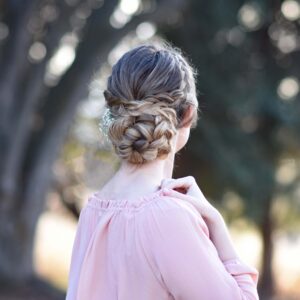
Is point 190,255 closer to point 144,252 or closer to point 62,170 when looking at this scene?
point 144,252

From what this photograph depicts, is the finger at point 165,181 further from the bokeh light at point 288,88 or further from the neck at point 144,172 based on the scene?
the bokeh light at point 288,88

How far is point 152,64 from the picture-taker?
1959mm

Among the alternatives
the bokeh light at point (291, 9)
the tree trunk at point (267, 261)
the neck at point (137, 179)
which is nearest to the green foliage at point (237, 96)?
the bokeh light at point (291, 9)

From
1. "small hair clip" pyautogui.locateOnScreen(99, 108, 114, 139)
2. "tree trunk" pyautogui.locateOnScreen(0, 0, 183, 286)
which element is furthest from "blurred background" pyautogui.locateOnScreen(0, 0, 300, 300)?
"small hair clip" pyautogui.locateOnScreen(99, 108, 114, 139)

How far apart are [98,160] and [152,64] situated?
12161 mm

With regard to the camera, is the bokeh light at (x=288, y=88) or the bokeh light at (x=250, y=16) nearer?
the bokeh light at (x=250, y=16)

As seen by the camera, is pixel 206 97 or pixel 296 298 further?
pixel 296 298

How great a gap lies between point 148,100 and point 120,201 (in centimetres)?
29

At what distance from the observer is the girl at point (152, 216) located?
182 centimetres

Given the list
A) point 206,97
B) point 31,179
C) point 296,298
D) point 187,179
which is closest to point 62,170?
point 206,97

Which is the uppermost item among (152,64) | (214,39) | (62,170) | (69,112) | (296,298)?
(214,39)

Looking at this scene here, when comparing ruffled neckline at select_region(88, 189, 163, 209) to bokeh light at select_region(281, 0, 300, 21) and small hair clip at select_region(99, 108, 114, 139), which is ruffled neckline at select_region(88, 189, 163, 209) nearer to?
small hair clip at select_region(99, 108, 114, 139)

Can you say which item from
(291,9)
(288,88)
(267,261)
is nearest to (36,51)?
(288,88)

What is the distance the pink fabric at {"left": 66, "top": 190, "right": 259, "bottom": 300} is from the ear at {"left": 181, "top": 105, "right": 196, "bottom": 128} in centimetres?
25
